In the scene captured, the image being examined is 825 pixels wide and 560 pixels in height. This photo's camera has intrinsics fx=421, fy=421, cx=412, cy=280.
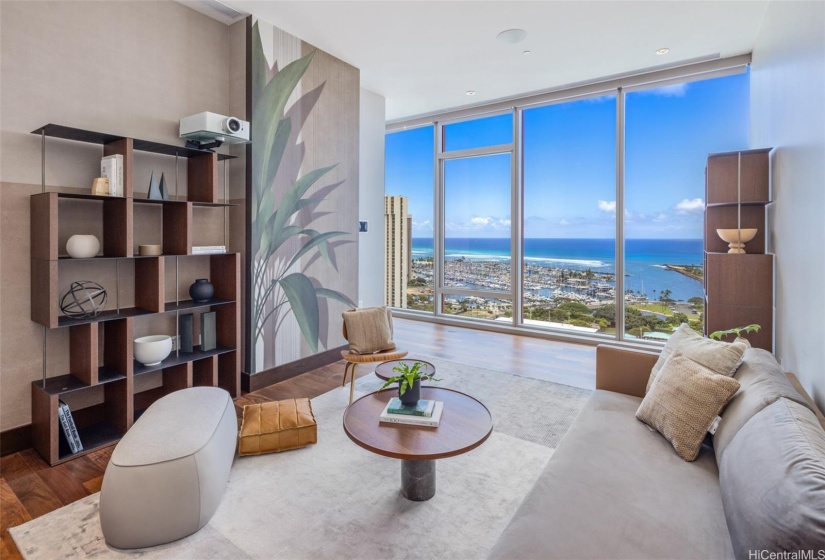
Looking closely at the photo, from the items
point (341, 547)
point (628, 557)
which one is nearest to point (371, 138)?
point (341, 547)

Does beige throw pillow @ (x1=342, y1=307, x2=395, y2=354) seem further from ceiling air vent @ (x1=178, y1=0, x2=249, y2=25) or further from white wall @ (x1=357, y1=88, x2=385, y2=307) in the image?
ceiling air vent @ (x1=178, y1=0, x2=249, y2=25)

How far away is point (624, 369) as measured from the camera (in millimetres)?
2488

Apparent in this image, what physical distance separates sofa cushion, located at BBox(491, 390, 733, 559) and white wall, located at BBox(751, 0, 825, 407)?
3.02ft

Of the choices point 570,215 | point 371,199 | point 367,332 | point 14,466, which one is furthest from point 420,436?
point 570,215

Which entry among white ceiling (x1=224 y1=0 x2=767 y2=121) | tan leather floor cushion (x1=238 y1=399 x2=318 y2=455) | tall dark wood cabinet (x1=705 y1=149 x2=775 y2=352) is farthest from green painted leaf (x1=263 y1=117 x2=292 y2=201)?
tall dark wood cabinet (x1=705 y1=149 x2=775 y2=352)

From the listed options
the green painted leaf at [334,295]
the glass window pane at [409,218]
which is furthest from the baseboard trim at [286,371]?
the glass window pane at [409,218]

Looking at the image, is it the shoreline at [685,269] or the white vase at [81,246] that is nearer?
the white vase at [81,246]

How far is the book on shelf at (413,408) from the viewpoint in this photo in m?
2.14

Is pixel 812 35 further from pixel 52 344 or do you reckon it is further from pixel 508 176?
pixel 52 344

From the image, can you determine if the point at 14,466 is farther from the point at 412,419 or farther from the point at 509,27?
the point at 509,27

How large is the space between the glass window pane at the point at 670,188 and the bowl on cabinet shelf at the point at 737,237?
1.11 m

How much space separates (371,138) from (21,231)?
3.79 metres

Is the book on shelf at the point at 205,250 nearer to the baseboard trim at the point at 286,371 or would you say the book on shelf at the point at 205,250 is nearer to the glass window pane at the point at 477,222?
the baseboard trim at the point at 286,371

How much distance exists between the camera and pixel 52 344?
2.74 metres
